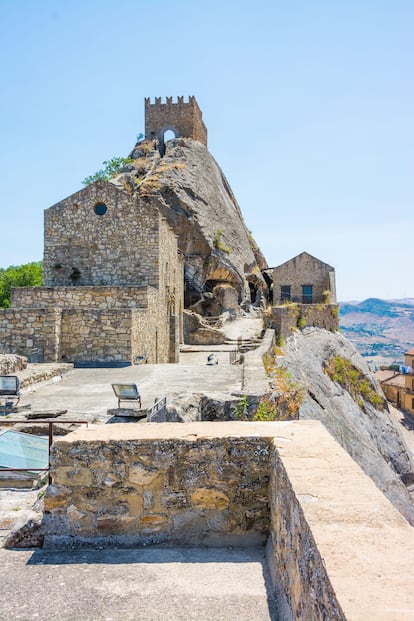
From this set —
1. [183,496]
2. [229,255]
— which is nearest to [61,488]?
[183,496]

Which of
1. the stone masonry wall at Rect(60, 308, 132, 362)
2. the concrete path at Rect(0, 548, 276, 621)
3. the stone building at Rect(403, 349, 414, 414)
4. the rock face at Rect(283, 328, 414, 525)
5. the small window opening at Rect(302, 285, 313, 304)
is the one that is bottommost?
the stone building at Rect(403, 349, 414, 414)

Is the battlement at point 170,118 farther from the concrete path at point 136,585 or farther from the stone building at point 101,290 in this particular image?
the concrete path at point 136,585

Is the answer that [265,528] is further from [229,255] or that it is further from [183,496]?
[229,255]

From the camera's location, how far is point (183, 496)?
367 cm

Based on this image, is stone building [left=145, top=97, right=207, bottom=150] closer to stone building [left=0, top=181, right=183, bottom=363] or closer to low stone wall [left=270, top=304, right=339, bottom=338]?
low stone wall [left=270, top=304, right=339, bottom=338]

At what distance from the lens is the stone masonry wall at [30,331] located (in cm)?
1283

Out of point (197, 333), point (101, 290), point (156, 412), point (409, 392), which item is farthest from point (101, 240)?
point (409, 392)

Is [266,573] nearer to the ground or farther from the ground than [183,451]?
nearer to the ground

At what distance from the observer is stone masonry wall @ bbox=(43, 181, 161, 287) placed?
17.6m

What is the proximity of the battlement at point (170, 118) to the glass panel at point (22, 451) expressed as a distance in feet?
124

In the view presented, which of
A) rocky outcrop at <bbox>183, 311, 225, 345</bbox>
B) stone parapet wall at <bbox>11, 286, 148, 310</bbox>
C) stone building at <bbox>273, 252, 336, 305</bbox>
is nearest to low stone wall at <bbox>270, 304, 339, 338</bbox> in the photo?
stone building at <bbox>273, 252, 336, 305</bbox>

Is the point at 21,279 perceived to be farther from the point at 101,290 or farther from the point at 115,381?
the point at 115,381

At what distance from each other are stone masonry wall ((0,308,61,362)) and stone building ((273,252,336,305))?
2373 cm

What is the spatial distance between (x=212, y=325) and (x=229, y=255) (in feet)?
26.2
